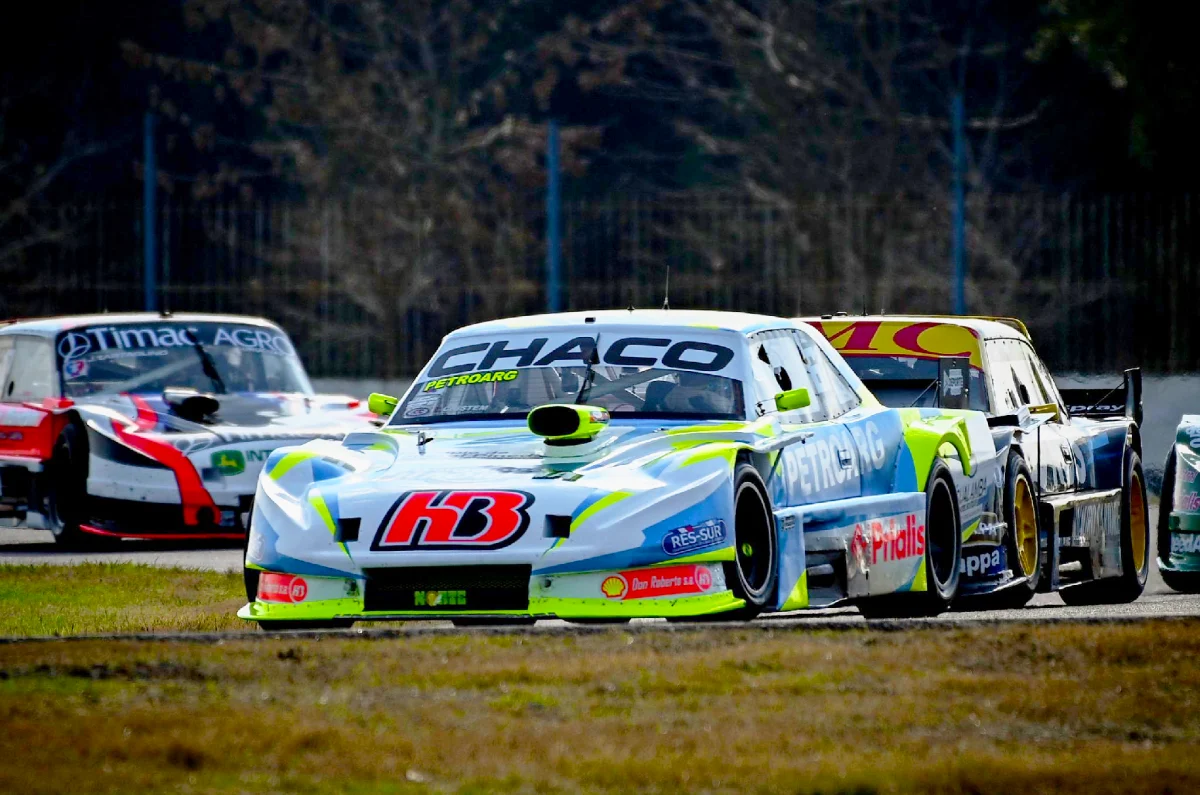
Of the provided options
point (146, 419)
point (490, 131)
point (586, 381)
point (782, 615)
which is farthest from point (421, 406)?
point (490, 131)

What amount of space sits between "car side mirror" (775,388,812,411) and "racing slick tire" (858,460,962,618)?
84 cm

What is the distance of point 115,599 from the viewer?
11484 mm

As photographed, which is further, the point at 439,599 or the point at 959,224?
the point at 959,224

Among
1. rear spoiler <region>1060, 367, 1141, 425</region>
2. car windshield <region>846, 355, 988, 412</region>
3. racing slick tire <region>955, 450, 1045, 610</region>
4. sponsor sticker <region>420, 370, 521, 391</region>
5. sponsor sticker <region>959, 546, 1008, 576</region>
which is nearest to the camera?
sponsor sticker <region>420, 370, 521, 391</region>

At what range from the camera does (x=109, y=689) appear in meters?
6.61

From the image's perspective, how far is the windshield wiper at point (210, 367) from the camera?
16.1m

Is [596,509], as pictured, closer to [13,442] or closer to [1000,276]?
[13,442]

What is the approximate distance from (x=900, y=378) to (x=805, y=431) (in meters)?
2.96

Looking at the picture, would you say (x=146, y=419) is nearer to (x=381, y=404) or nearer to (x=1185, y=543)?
(x=381, y=404)

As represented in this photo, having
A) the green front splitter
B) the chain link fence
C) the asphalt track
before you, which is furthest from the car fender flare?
the chain link fence

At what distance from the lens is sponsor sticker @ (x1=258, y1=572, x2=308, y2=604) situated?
8375mm

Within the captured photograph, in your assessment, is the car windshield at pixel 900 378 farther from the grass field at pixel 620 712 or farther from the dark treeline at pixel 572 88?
the dark treeline at pixel 572 88

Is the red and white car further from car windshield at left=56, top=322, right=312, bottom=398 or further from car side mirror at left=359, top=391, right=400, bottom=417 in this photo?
car side mirror at left=359, top=391, right=400, bottom=417

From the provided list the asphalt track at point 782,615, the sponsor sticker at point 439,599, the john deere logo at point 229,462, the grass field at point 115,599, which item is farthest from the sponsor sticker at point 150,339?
the sponsor sticker at point 439,599
